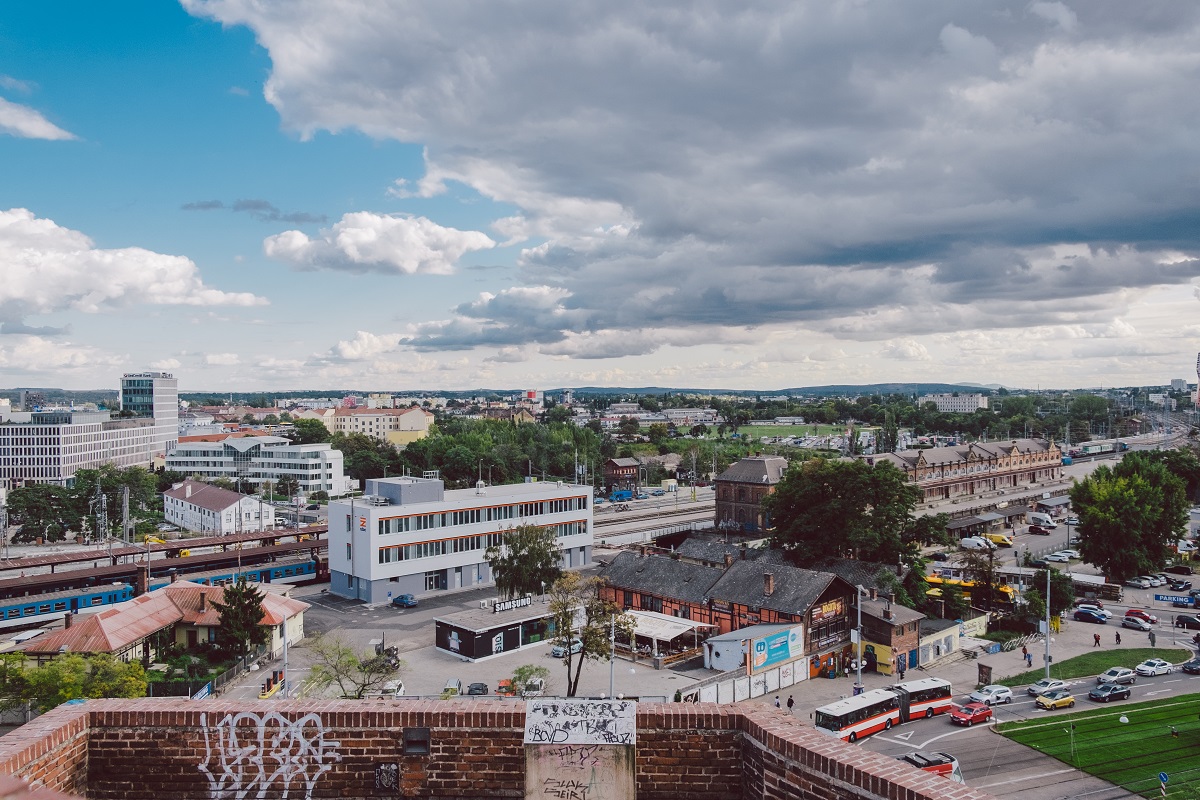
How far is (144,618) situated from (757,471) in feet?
183

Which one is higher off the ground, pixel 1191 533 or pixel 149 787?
pixel 149 787

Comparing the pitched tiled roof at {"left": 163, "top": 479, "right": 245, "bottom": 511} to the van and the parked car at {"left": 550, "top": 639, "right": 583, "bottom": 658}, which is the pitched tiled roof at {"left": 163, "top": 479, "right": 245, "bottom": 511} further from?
the van

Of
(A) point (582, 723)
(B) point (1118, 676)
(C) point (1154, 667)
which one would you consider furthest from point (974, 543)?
(A) point (582, 723)

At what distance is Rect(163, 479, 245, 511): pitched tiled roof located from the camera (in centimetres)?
8106

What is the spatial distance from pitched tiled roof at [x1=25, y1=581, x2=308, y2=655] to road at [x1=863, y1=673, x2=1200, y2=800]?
103 ft

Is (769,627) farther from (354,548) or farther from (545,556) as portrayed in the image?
(354,548)

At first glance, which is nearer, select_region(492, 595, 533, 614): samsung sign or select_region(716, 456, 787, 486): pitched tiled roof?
select_region(492, 595, 533, 614): samsung sign

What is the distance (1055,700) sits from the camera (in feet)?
116

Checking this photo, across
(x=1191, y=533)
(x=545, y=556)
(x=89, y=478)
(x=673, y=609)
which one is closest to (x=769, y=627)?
(x=673, y=609)

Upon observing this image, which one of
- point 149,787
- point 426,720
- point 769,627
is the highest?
point 426,720

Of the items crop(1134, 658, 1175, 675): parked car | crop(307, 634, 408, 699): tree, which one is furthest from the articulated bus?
crop(307, 634, 408, 699): tree

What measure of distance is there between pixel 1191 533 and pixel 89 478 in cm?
11632

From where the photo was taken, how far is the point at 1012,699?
3666cm

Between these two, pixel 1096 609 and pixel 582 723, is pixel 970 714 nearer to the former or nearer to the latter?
pixel 1096 609
